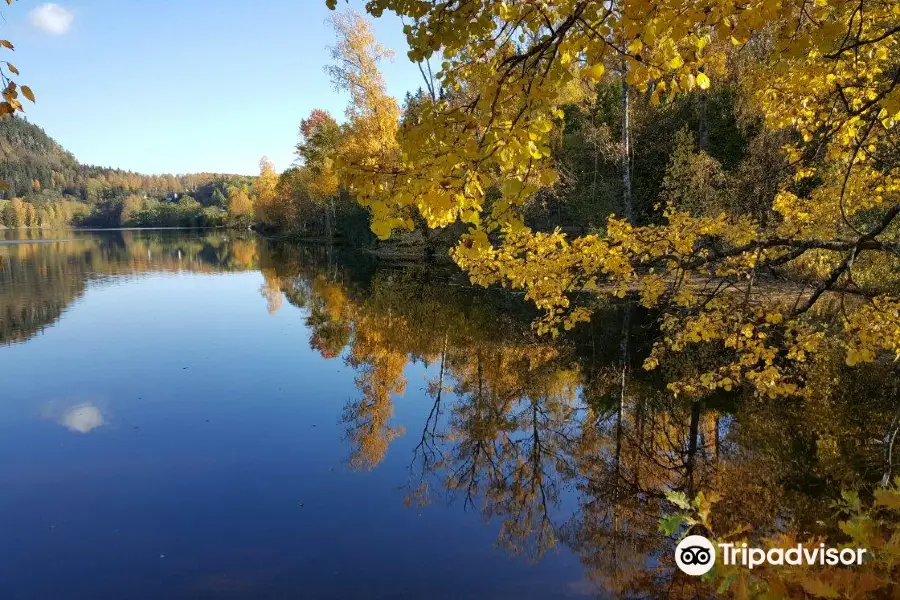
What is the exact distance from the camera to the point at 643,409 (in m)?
9.00

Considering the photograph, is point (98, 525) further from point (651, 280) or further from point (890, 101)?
point (890, 101)

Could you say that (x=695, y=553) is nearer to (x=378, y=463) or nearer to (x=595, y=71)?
(x=595, y=71)

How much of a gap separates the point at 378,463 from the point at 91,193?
18829 cm

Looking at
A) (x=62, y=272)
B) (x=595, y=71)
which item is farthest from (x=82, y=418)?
(x=62, y=272)

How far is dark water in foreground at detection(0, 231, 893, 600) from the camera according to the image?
531 centimetres

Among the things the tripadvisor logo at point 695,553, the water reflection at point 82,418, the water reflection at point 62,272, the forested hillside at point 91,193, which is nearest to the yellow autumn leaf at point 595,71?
the tripadvisor logo at point 695,553

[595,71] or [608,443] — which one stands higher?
[595,71]

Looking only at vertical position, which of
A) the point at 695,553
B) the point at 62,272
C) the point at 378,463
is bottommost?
the point at 378,463

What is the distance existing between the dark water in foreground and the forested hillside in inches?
3578

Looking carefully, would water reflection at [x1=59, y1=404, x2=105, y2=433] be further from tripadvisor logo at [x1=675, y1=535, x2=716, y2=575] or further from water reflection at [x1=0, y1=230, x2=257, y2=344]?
tripadvisor logo at [x1=675, y1=535, x2=716, y2=575]

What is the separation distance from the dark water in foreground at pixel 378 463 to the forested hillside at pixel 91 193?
9089cm

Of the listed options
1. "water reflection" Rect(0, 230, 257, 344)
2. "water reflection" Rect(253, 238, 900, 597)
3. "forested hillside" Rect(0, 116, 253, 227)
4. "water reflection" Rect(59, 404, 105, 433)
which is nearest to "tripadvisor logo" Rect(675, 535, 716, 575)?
"water reflection" Rect(253, 238, 900, 597)

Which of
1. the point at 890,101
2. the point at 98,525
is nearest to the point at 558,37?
the point at 890,101

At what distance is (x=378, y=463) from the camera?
25.1 feet
